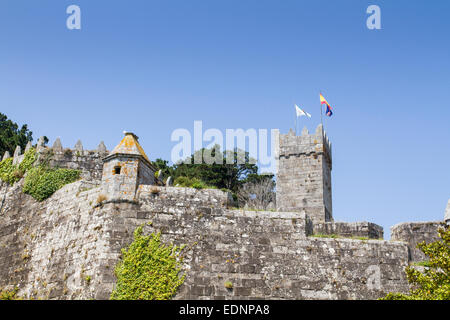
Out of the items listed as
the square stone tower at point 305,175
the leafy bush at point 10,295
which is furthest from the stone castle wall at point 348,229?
the square stone tower at point 305,175

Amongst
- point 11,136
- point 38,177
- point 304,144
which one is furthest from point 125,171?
point 11,136

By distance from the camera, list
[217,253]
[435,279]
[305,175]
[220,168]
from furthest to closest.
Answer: [220,168], [305,175], [217,253], [435,279]

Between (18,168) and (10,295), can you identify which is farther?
(18,168)

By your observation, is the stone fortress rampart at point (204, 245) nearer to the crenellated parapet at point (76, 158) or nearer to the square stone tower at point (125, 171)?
the square stone tower at point (125, 171)

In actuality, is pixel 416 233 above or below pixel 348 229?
below

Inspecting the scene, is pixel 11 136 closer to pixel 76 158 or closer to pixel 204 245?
pixel 76 158

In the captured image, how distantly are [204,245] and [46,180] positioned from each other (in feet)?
25.7

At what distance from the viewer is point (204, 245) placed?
696 inches

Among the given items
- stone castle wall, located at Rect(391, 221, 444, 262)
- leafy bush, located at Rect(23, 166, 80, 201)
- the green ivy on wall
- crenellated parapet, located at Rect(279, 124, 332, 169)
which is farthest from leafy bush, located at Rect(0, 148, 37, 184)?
crenellated parapet, located at Rect(279, 124, 332, 169)

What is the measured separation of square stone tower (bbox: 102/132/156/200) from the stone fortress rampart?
4 centimetres

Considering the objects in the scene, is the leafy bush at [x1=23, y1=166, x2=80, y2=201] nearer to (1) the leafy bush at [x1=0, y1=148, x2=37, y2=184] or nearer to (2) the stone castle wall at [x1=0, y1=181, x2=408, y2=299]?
(1) the leafy bush at [x1=0, y1=148, x2=37, y2=184]

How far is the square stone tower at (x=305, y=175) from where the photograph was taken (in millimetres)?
33906

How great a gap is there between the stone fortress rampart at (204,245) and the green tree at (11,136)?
70.3ft
